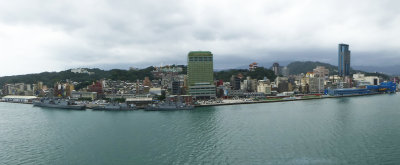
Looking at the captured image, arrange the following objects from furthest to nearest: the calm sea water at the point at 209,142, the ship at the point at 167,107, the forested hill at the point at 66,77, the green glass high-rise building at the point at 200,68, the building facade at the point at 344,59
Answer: the building facade at the point at 344,59
the forested hill at the point at 66,77
the green glass high-rise building at the point at 200,68
the ship at the point at 167,107
the calm sea water at the point at 209,142

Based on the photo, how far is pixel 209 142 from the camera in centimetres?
1271

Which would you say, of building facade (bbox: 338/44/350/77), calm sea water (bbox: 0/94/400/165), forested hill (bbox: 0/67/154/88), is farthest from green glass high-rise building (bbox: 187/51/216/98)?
building facade (bbox: 338/44/350/77)

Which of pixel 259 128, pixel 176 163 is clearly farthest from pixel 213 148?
pixel 259 128

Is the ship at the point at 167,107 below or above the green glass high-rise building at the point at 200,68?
below

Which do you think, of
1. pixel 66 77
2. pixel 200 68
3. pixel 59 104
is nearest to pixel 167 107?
pixel 59 104

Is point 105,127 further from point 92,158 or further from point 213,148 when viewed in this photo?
point 213,148

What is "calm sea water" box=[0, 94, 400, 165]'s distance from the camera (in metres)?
10.4

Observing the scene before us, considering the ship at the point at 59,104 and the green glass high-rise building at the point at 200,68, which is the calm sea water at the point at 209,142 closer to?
the ship at the point at 59,104

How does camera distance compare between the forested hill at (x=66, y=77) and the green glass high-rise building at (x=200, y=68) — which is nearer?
the green glass high-rise building at (x=200, y=68)

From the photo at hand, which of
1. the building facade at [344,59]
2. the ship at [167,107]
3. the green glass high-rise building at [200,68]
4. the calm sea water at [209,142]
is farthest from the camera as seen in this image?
the building facade at [344,59]

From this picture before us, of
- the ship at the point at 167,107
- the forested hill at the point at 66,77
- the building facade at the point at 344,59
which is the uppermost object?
the building facade at the point at 344,59

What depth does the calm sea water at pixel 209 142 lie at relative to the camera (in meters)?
10.4

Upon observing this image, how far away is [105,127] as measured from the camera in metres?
17.2

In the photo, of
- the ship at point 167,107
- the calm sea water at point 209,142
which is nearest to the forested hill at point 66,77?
the ship at point 167,107
